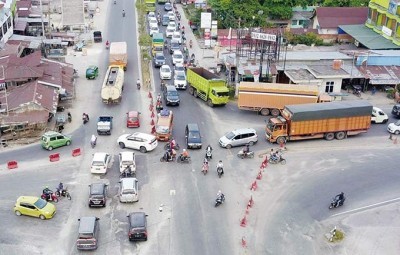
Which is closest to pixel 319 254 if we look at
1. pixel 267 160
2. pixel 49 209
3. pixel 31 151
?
pixel 267 160

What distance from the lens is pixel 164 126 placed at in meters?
49.4

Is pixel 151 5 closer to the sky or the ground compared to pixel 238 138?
closer to the sky

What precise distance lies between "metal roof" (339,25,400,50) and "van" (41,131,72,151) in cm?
4446

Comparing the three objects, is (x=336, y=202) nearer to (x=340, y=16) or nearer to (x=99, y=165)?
(x=99, y=165)

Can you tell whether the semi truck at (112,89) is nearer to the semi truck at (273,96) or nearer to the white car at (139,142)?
the white car at (139,142)

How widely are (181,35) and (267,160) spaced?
42119 mm

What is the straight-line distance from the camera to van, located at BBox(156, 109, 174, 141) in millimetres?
49219

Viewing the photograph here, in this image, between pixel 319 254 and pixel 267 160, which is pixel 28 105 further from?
pixel 319 254

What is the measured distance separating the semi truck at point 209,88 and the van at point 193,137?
814 centimetres

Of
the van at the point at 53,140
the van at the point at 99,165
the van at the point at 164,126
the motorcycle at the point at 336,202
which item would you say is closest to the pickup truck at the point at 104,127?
the van at the point at 53,140

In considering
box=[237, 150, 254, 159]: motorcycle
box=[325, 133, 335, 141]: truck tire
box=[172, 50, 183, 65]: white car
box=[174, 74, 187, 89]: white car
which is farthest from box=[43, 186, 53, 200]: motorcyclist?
box=[172, 50, 183, 65]: white car

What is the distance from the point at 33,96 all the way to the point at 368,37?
48.5 metres

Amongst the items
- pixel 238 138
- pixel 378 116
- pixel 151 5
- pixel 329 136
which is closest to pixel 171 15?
pixel 151 5

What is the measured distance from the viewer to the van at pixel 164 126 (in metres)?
49.2
